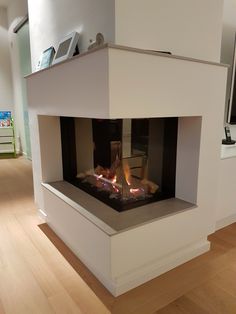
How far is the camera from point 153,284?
1405 millimetres

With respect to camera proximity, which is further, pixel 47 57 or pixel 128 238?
pixel 47 57

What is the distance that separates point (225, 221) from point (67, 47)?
1832mm

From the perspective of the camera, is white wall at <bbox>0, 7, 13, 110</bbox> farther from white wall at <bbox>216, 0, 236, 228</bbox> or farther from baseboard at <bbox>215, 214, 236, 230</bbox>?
baseboard at <bbox>215, 214, 236, 230</bbox>

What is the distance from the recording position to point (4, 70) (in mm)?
5207

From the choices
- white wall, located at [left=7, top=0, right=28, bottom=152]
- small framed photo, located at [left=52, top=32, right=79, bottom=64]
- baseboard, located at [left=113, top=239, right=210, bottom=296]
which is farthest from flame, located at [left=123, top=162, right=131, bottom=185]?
white wall, located at [left=7, top=0, right=28, bottom=152]

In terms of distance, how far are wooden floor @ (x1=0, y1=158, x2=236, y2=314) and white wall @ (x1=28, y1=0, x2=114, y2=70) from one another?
1.38m

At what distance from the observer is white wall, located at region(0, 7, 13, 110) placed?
5066 mm

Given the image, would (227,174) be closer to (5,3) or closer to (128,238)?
(128,238)

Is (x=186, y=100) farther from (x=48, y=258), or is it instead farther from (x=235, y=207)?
Answer: (x=48, y=258)

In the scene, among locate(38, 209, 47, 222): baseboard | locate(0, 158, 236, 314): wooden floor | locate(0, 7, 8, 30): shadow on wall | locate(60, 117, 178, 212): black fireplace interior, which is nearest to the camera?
locate(0, 158, 236, 314): wooden floor

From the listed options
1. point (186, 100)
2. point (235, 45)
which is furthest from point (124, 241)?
point (235, 45)

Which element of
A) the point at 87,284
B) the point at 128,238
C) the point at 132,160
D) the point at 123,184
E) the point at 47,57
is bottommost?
the point at 87,284

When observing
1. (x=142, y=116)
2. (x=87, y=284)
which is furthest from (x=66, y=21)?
(x=87, y=284)

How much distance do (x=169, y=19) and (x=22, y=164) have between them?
3752 millimetres
